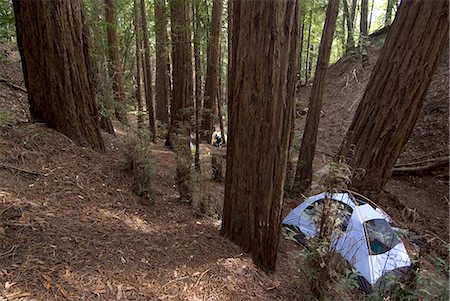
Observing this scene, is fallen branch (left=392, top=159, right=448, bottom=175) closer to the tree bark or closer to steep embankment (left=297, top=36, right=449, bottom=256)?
steep embankment (left=297, top=36, right=449, bottom=256)

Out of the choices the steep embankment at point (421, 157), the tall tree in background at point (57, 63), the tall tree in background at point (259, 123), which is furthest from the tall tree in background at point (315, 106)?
the tall tree in background at point (57, 63)

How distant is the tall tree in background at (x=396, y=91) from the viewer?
4816mm

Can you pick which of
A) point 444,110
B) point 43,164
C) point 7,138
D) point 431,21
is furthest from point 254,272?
point 444,110

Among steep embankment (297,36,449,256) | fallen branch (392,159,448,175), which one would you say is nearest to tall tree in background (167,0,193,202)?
steep embankment (297,36,449,256)

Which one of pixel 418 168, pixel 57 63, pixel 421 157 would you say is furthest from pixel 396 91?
pixel 57 63

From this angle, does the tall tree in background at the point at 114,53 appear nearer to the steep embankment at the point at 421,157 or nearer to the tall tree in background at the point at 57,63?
the tall tree in background at the point at 57,63

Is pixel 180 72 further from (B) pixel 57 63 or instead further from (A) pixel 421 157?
(A) pixel 421 157

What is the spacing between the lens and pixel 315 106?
6539 millimetres

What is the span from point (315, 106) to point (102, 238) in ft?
16.2

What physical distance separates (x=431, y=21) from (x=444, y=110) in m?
5.74

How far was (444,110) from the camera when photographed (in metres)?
9.37

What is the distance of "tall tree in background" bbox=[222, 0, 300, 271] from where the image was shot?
287 centimetres

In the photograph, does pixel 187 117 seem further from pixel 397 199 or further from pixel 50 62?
pixel 397 199

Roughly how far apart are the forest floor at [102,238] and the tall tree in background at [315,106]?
2492 millimetres
